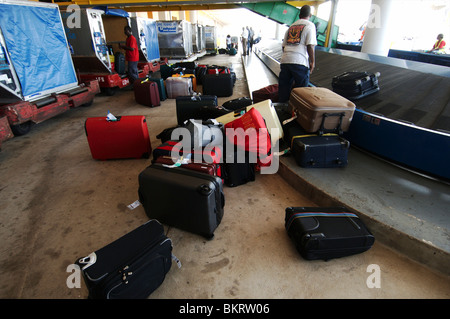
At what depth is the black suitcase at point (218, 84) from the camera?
5.75 metres

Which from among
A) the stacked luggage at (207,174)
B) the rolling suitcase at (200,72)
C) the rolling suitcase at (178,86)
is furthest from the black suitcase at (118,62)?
the stacked luggage at (207,174)

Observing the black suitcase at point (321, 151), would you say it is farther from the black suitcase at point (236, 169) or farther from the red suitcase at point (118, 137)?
the red suitcase at point (118, 137)

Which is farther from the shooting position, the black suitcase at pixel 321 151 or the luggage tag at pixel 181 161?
the black suitcase at pixel 321 151

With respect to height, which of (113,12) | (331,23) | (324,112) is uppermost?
(113,12)

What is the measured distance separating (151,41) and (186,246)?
977 cm

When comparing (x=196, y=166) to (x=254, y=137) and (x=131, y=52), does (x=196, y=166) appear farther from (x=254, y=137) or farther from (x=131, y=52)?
(x=131, y=52)

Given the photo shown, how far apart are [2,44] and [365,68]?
20.4ft

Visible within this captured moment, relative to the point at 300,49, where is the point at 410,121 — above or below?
below

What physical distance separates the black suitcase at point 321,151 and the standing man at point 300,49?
1.48 m

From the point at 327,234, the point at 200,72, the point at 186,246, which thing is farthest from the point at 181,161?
the point at 200,72

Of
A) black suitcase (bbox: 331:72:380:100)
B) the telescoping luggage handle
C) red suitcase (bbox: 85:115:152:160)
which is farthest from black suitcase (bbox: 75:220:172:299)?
black suitcase (bbox: 331:72:380:100)

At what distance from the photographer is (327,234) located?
1605 mm
